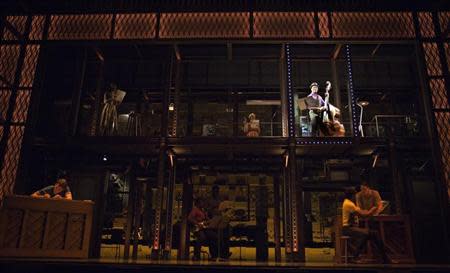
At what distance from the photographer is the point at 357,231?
6992 mm

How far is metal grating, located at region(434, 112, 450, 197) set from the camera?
703 cm

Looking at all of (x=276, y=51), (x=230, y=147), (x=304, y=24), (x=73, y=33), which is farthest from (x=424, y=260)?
(x=73, y=33)

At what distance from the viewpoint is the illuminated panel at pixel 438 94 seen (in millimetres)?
7430

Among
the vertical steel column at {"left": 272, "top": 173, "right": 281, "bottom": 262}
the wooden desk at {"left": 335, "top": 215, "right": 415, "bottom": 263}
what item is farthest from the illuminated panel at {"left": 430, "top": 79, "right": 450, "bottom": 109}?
the vertical steel column at {"left": 272, "top": 173, "right": 281, "bottom": 262}

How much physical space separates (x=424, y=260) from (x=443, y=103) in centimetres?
384

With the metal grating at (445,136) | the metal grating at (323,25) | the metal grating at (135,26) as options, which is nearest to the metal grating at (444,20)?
the metal grating at (445,136)

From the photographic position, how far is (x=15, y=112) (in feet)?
25.1

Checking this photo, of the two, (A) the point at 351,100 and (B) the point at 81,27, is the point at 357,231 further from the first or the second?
(B) the point at 81,27

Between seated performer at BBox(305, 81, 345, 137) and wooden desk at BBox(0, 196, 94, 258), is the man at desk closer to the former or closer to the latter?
seated performer at BBox(305, 81, 345, 137)

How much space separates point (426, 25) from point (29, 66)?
28.7 feet

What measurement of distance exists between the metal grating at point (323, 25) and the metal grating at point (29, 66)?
248 inches

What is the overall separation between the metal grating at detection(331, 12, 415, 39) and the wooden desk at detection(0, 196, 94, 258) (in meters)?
6.61

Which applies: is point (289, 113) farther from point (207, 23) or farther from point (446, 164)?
point (446, 164)

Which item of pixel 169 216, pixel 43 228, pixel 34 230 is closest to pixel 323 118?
pixel 169 216
